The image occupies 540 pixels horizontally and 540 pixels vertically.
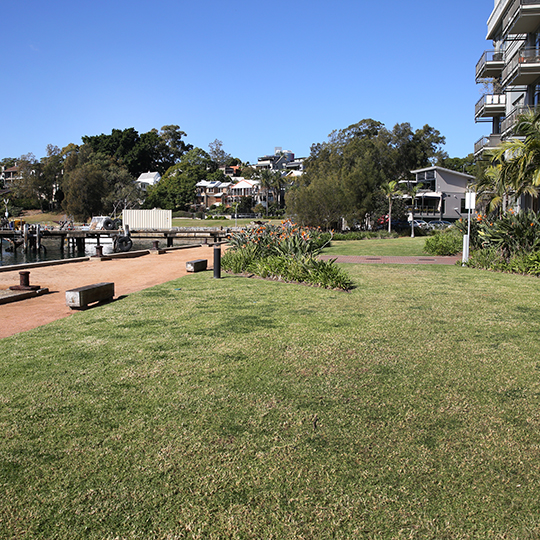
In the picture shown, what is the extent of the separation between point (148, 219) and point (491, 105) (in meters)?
43.2

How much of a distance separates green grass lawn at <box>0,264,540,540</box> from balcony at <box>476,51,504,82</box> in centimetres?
3061

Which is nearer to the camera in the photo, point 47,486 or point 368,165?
point 47,486

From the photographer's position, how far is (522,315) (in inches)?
307

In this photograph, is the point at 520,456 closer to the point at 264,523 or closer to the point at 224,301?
the point at 264,523

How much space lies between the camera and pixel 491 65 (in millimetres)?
32219

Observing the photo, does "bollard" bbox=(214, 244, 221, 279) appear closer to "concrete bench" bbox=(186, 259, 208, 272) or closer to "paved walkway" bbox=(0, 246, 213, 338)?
"paved walkway" bbox=(0, 246, 213, 338)

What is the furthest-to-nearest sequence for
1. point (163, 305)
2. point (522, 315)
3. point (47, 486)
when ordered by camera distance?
point (163, 305), point (522, 315), point (47, 486)

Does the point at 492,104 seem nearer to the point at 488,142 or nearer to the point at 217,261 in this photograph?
the point at 488,142

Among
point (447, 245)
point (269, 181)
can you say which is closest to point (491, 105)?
point (447, 245)

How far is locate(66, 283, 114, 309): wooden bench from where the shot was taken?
8.40 m

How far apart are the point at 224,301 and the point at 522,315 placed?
5.00 m

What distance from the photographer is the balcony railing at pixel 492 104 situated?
1281 inches

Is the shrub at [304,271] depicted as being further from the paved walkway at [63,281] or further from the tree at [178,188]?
the tree at [178,188]

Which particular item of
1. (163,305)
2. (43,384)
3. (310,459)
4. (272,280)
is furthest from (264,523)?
(272,280)
